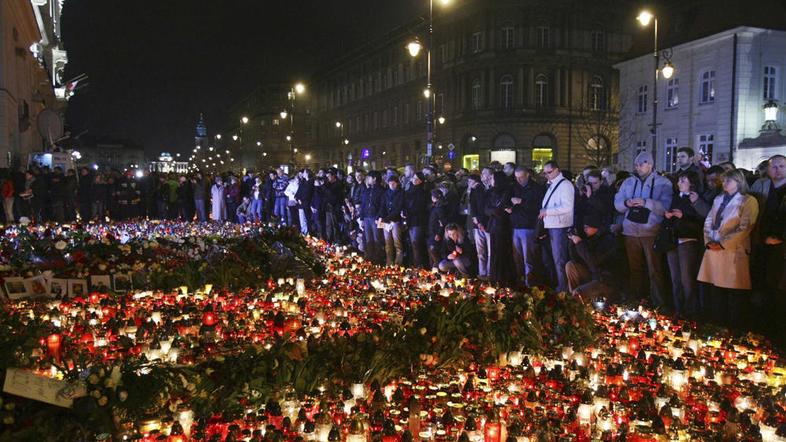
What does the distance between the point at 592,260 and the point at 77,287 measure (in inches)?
291

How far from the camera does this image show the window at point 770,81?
3262cm

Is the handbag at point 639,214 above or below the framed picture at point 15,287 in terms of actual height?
above

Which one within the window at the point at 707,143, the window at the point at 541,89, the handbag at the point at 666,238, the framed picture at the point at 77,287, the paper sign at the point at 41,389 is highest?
the window at the point at 541,89

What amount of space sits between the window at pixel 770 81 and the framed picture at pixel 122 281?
1313 inches

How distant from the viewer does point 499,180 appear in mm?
11312

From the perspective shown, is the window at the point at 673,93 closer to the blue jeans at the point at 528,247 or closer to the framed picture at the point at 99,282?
the blue jeans at the point at 528,247

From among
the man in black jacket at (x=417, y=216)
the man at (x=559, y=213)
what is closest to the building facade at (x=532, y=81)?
the man in black jacket at (x=417, y=216)

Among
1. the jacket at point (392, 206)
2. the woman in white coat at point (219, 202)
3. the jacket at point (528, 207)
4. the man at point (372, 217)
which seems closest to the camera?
the jacket at point (528, 207)

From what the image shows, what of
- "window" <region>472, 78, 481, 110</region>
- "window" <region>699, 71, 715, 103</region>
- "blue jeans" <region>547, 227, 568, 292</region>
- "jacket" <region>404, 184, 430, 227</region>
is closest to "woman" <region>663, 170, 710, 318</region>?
"blue jeans" <region>547, 227, 568, 292</region>

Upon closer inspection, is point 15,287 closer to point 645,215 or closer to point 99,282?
point 99,282

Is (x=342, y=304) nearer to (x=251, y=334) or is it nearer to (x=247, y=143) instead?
(x=251, y=334)

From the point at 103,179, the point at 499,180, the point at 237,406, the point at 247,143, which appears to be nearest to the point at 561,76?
the point at 103,179

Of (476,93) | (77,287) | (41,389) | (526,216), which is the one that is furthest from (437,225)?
(476,93)

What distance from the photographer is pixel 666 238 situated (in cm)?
872
